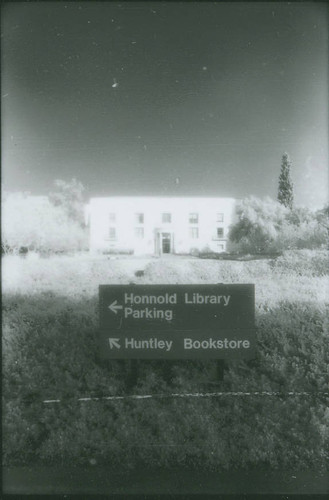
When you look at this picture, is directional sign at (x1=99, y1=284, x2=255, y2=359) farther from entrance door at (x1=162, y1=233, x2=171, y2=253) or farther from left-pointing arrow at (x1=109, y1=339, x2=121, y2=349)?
entrance door at (x1=162, y1=233, x2=171, y2=253)

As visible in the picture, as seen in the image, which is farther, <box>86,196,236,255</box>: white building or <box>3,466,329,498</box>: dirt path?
<box>86,196,236,255</box>: white building

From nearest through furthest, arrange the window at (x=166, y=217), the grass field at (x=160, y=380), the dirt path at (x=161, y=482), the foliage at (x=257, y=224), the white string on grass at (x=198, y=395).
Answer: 1. the dirt path at (x=161, y=482)
2. the grass field at (x=160, y=380)
3. the white string on grass at (x=198, y=395)
4. the window at (x=166, y=217)
5. the foliage at (x=257, y=224)

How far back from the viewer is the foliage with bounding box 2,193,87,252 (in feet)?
13.0

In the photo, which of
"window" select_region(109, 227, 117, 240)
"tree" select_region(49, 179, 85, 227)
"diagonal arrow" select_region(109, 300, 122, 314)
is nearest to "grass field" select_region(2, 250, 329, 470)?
"window" select_region(109, 227, 117, 240)

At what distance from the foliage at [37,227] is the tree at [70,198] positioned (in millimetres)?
50

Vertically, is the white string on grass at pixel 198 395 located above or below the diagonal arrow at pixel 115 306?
below

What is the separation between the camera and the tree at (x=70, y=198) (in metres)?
3.99

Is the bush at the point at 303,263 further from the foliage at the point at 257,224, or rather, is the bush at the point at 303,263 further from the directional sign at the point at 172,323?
the directional sign at the point at 172,323

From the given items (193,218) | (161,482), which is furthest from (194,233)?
(161,482)

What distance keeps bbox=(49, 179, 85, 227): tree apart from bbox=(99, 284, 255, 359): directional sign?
2.70 feet

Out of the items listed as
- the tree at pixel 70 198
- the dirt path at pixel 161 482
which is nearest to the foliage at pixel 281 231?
the tree at pixel 70 198

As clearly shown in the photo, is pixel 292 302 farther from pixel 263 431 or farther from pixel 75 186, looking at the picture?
pixel 75 186

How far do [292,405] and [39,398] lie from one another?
7.52 feet

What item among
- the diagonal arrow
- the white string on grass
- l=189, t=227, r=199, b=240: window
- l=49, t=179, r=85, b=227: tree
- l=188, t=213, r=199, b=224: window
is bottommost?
the white string on grass
